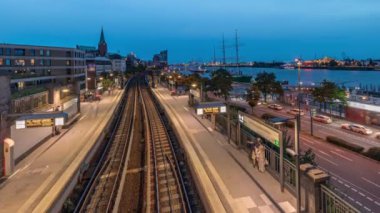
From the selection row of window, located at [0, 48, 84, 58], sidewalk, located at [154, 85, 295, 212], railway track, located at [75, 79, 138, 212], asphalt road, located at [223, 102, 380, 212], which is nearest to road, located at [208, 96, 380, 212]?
asphalt road, located at [223, 102, 380, 212]

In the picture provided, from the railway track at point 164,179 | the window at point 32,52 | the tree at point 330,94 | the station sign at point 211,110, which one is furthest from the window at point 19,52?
the tree at point 330,94

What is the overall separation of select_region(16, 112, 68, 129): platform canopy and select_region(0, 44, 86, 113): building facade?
1601cm

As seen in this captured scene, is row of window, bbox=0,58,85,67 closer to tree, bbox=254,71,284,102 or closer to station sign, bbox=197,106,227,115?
tree, bbox=254,71,284,102

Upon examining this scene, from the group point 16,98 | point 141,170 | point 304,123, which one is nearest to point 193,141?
point 141,170

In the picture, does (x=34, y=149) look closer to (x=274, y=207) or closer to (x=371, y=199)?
(x=274, y=207)

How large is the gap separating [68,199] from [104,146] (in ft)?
42.7

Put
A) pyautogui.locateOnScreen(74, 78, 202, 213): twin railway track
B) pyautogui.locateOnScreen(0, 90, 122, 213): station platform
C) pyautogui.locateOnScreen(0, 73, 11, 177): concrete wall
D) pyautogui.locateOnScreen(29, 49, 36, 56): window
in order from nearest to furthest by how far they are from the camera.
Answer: pyautogui.locateOnScreen(0, 90, 122, 213): station platform
pyautogui.locateOnScreen(74, 78, 202, 213): twin railway track
pyautogui.locateOnScreen(0, 73, 11, 177): concrete wall
pyautogui.locateOnScreen(29, 49, 36, 56): window

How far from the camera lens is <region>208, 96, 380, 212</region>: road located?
19.5m

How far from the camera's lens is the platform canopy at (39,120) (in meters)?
22.2

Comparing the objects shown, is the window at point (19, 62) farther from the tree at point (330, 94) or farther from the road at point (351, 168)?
the road at point (351, 168)

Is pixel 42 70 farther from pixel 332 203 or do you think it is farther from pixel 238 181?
pixel 332 203

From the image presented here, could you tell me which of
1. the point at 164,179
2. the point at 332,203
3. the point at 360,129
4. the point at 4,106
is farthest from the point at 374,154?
the point at 4,106

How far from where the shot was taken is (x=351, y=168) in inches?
977

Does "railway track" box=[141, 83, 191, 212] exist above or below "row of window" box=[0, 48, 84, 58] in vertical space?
below
